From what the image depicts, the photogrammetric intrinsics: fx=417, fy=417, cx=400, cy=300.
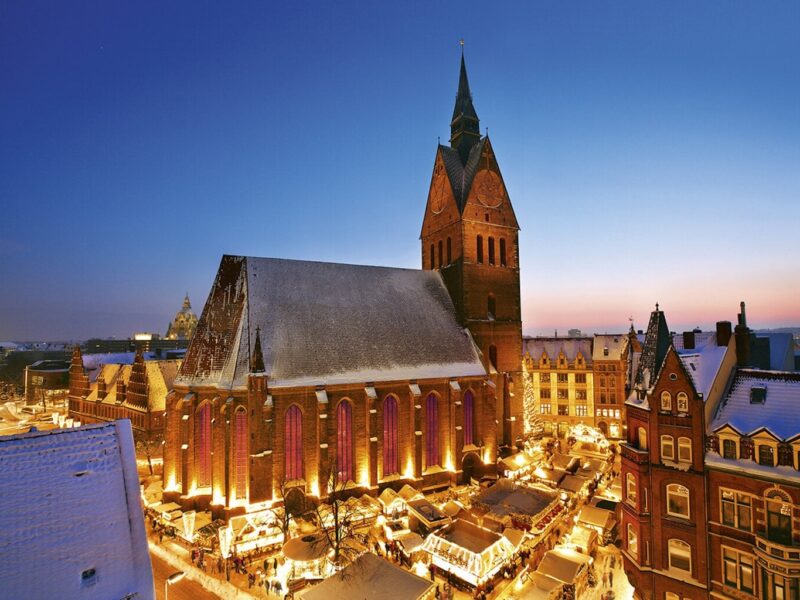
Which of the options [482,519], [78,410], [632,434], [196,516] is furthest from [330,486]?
[78,410]

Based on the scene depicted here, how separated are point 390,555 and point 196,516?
13.7 metres

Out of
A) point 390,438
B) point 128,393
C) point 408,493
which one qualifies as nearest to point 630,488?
point 408,493

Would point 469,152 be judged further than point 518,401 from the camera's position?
Yes

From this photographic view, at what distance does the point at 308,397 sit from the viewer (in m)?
31.4

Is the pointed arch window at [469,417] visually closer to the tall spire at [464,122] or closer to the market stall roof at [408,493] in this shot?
the market stall roof at [408,493]

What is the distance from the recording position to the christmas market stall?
22797 mm

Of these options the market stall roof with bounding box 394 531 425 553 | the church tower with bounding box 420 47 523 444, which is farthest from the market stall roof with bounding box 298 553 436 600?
the church tower with bounding box 420 47 523 444

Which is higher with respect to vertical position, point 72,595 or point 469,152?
point 469,152

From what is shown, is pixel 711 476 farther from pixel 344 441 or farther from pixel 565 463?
pixel 344 441

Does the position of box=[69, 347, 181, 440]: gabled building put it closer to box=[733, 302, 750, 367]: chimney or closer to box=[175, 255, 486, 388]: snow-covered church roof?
box=[175, 255, 486, 388]: snow-covered church roof

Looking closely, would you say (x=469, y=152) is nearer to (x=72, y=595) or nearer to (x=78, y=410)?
(x=72, y=595)

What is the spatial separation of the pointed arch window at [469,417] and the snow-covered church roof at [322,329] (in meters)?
2.36

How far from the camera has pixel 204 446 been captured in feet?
103

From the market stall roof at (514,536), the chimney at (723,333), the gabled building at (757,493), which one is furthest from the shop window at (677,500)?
the market stall roof at (514,536)
